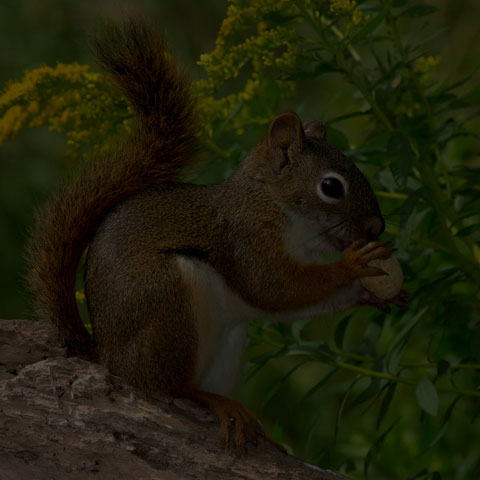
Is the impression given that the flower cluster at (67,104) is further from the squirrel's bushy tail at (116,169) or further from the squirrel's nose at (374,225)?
the squirrel's nose at (374,225)

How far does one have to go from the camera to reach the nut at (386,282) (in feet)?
5.31

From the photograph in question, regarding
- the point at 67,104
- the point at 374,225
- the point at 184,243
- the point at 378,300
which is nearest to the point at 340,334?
the point at 378,300

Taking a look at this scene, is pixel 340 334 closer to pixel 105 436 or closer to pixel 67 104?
pixel 105 436

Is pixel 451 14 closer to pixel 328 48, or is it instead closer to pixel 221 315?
pixel 328 48

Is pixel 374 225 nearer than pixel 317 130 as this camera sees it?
Yes

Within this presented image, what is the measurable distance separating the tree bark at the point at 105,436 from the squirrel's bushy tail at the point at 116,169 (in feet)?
0.55

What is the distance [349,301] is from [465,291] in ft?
1.96

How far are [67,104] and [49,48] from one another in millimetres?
1554

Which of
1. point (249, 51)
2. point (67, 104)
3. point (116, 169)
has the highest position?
point (249, 51)

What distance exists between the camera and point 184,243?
160 centimetres

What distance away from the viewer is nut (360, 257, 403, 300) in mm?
1618

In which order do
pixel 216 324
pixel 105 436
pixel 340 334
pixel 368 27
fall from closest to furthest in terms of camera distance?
pixel 105 436 → pixel 216 324 → pixel 368 27 → pixel 340 334

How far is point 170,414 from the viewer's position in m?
1.53

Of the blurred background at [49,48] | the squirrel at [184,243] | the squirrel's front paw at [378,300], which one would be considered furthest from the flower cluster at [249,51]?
the blurred background at [49,48]
